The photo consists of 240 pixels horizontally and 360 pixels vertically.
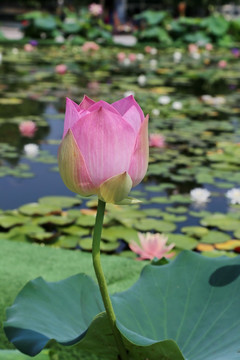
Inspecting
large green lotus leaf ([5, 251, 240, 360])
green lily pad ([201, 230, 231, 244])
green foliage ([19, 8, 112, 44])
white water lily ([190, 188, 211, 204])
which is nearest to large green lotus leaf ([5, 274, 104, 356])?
large green lotus leaf ([5, 251, 240, 360])

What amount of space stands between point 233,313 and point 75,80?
13.8 ft

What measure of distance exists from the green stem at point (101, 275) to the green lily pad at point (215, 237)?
92 cm

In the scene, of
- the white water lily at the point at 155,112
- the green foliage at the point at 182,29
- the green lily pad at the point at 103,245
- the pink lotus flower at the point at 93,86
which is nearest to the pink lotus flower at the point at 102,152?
the green lily pad at the point at 103,245

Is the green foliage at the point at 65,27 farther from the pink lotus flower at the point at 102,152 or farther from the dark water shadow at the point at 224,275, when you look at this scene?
the pink lotus flower at the point at 102,152

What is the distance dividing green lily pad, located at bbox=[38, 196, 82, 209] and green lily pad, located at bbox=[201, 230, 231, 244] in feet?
1.42

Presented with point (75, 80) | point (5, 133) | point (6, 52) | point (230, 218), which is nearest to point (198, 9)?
point (6, 52)

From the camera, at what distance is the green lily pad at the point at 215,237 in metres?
1.42

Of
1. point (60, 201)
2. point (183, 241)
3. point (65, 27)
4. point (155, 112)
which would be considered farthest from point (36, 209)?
point (65, 27)

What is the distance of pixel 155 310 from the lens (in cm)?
63

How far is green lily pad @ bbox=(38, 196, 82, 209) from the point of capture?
5.39ft

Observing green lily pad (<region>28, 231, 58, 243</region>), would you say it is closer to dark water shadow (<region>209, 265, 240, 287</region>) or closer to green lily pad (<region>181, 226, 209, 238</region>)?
green lily pad (<region>181, 226, 209, 238</region>)

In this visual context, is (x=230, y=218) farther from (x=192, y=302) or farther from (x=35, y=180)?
(x=192, y=302)

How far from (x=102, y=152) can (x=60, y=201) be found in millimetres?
1221

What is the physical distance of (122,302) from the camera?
633mm
